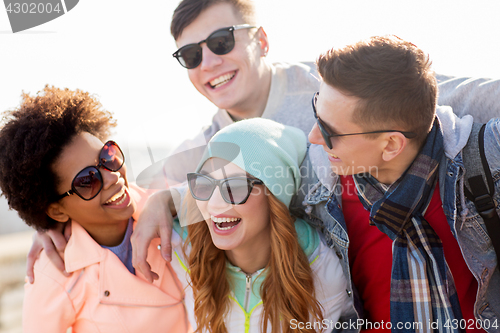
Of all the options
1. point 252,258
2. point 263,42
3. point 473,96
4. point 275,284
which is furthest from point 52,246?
point 473,96

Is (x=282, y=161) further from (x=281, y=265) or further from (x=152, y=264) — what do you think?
(x=152, y=264)

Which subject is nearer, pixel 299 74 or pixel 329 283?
pixel 329 283

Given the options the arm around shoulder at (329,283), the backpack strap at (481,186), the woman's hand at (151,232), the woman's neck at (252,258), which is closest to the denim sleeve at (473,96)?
the backpack strap at (481,186)

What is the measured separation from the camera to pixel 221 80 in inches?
121

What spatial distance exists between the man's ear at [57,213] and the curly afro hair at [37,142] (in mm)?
32

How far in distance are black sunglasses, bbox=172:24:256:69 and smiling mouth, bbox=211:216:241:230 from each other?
148 centimetres

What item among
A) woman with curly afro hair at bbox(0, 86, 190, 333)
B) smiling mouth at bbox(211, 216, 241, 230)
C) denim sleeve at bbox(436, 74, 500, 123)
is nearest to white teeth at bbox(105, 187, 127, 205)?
woman with curly afro hair at bbox(0, 86, 190, 333)

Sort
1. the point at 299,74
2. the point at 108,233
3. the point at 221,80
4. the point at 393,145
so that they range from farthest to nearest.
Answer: the point at 299,74
the point at 221,80
the point at 108,233
the point at 393,145

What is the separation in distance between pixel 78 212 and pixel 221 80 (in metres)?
1.55

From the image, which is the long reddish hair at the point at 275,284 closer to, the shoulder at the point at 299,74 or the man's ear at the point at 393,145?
the man's ear at the point at 393,145

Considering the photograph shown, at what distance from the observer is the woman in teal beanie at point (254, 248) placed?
1966 millimetres

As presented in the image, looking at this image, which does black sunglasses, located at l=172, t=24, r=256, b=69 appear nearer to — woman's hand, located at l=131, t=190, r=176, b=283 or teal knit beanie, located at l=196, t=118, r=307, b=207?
teal knit beanie, located at l=196, t=118, r=307, b=207

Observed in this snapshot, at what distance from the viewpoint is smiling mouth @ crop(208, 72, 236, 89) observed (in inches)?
120

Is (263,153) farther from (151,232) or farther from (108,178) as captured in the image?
(108,178)
